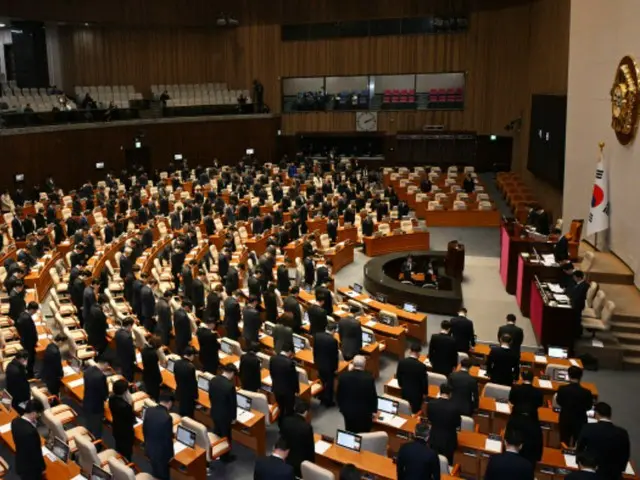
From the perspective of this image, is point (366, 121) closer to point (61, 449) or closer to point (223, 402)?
point (223, 402)

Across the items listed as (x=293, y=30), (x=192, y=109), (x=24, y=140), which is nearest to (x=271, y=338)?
(x=24, y=140)

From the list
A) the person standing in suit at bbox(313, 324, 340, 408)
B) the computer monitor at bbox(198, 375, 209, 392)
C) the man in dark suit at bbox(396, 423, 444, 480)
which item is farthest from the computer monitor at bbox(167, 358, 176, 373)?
the man in dark suit at bbox(396, 423, 444, 480)

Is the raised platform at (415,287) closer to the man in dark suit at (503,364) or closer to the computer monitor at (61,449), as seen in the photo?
the man in dark suit at (503,364)

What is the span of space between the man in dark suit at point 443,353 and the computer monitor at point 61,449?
5.62 metres

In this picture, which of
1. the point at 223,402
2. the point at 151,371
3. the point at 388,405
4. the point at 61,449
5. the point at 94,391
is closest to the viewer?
the point at 61,449

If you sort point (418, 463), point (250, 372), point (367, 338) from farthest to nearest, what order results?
point (367, 338), point (250, 372), point (418, 463)

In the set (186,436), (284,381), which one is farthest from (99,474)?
(284,381)

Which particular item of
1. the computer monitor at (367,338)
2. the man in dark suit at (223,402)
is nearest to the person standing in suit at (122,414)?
the man in dark suit at (223,402)

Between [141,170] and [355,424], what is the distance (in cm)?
2286

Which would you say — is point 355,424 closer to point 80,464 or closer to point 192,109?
point 80,464

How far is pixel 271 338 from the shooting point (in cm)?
1235

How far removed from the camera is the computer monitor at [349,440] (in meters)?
8.08

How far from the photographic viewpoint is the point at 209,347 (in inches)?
428

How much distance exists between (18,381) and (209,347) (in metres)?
2.84
